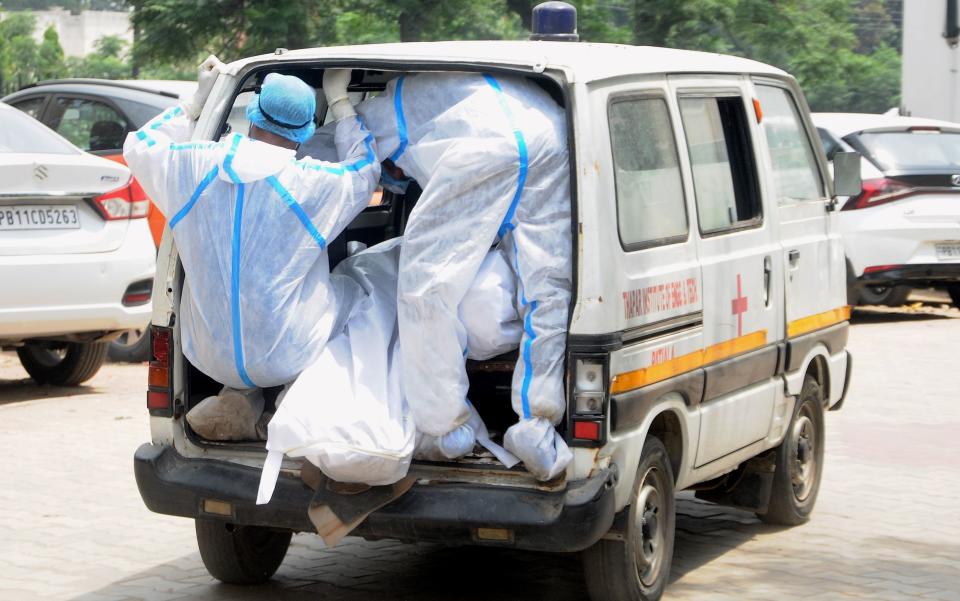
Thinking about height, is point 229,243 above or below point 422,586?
above

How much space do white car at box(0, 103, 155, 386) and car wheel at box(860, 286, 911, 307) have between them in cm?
776

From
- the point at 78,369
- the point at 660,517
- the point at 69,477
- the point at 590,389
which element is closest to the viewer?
the point at 590,389

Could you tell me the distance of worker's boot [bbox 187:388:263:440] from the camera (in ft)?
16.5

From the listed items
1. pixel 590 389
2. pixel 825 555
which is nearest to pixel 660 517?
pixel 590 389

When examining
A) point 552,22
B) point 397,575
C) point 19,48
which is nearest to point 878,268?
point 552,22

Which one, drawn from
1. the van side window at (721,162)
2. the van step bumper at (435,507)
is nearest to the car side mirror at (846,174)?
the van side window at (721,162)

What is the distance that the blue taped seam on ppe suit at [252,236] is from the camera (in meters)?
4.77

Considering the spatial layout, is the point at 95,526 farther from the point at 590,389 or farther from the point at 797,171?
the point at 797,171

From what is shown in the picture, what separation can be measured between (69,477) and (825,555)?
356 centimetres

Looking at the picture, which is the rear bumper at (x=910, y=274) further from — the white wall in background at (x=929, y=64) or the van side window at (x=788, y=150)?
the white wall in background at (x=929, y=64)

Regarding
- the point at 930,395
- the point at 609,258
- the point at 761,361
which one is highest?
the point at 609,258

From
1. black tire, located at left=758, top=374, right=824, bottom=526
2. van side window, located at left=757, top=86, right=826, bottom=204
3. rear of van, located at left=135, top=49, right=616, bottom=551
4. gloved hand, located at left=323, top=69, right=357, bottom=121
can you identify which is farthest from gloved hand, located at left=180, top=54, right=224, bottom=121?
black tire, located at left=758, top=374, right=824, bottom=526

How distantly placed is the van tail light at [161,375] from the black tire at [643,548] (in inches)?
58.1

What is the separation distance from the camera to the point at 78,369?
9844mm
